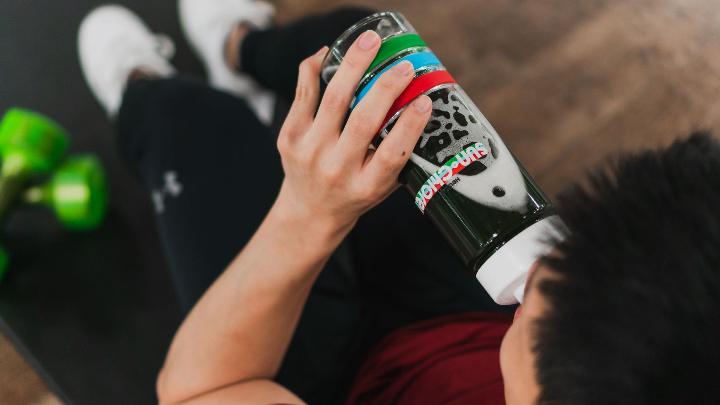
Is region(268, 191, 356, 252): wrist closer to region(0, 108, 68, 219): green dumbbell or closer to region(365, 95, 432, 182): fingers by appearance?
region(365, 95, 432, 182): fingers

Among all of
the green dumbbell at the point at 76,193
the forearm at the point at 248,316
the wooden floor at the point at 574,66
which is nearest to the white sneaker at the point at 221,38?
the wooden floor at the point at 574,66

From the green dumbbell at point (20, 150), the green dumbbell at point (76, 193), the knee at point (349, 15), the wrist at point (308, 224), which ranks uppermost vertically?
the green dumbbell at point (20, 150)

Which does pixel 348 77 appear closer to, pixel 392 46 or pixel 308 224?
pixel 392 46

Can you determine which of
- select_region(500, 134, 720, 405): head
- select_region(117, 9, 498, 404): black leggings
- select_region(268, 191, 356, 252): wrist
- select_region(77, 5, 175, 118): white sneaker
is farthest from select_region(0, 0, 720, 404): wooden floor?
select_region(500, 134, 720, 405): head

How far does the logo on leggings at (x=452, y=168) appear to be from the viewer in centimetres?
40

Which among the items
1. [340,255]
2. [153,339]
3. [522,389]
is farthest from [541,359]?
[153,339]

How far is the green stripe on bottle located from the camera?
16.7 inches

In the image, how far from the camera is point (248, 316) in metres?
0.61

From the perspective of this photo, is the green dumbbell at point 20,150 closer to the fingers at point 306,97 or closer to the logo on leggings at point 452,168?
the fingers at point 306,97

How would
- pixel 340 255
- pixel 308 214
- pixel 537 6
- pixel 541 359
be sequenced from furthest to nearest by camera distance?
1. pixel 537 6
2. pixel 340 255
3. pixel 308 214
4. pixel 541 359

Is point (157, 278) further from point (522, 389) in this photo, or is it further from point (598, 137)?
point (598, 137)

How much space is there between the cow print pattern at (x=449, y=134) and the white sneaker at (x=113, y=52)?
0.75 metres

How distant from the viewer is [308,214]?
0.52 meters

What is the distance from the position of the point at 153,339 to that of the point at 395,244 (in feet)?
1.50
